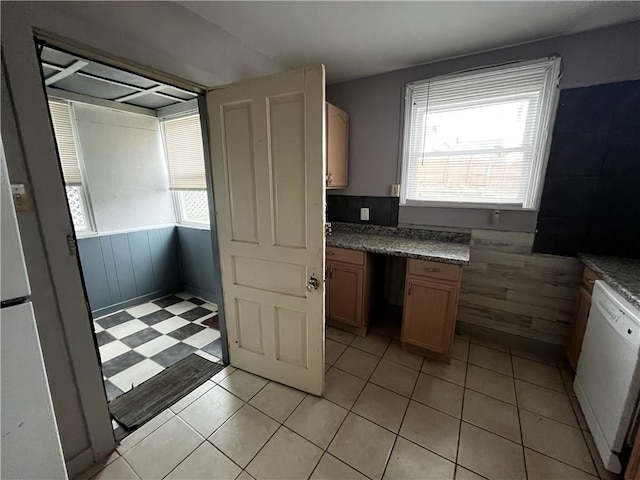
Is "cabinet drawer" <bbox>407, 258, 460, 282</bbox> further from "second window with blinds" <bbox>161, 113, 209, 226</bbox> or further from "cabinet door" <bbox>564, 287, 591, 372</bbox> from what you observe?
"second window with blinds" <bbox>161, 113, 209, 226</bbox>

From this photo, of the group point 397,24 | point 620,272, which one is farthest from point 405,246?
point 397,24

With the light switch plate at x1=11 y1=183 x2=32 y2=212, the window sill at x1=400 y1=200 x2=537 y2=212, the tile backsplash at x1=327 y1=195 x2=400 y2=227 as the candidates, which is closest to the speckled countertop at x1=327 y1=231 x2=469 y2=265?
the tile backsplash at x1=327 y1=195 x2=400 y2=227

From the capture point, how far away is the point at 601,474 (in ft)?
4.23

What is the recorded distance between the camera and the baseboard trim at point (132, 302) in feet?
9.23

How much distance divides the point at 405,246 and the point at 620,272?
1259 mm

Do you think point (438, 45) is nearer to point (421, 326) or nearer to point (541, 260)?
point (541, 260)

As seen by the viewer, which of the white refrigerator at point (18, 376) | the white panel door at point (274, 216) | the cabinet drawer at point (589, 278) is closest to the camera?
the white refrigerator at point (18, 376)

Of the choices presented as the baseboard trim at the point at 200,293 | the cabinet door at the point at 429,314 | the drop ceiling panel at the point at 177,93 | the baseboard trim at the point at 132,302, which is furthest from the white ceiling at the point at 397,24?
the baseboard trim at the point at 132,302

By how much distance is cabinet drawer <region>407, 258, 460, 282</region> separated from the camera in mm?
1905

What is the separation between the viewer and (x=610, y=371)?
1.35 m

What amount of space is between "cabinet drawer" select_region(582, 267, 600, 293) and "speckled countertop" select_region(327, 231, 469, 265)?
2.40 ft

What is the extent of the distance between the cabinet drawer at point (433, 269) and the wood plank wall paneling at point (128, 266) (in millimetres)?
2992

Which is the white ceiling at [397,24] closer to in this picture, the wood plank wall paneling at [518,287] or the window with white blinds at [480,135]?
the window with white blinds at [480,135]

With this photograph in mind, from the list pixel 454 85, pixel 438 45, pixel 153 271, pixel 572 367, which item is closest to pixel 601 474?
pixel 572 367
